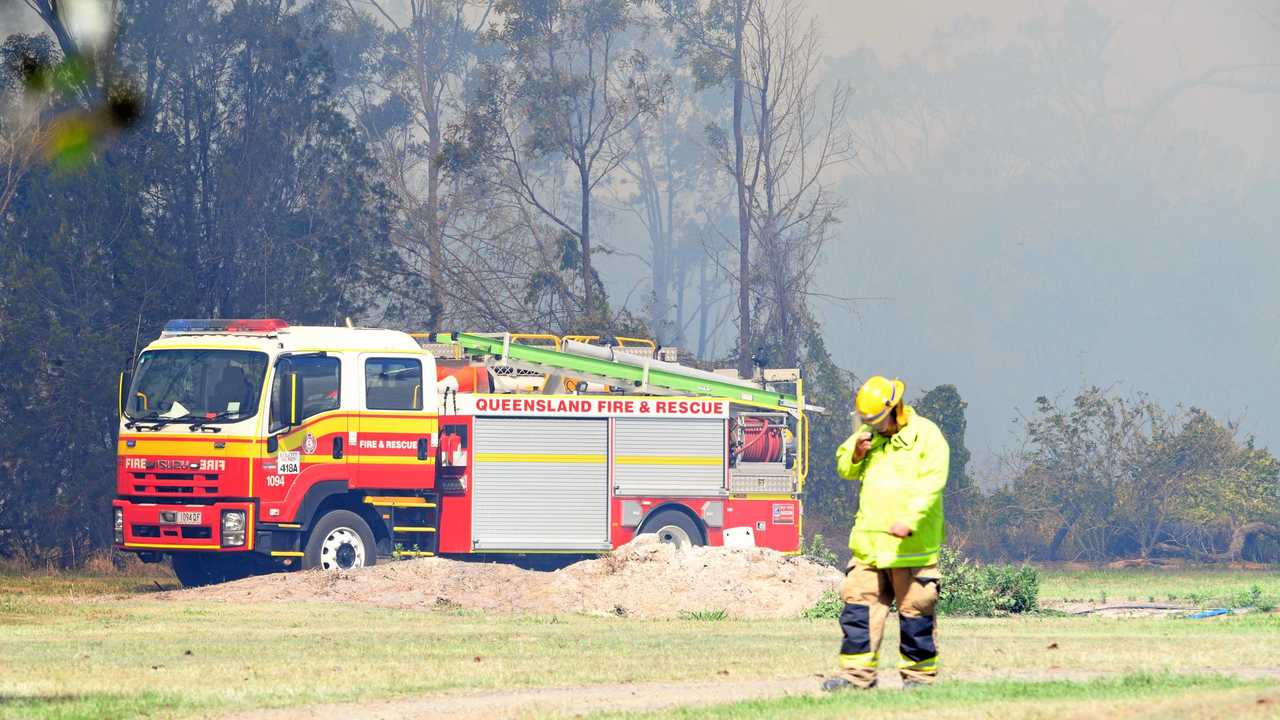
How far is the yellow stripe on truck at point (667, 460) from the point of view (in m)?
26.6

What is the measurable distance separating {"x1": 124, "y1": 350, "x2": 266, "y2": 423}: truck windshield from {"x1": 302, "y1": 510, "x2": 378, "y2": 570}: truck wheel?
1825 millimetres

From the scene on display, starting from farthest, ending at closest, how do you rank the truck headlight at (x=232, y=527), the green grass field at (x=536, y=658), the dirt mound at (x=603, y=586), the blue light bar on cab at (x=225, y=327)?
1. the blue light bar on cab at (x=225, y=327)
2. the truck headlight at (x=232, y=527)
3. the dirt mound at (x=603, y=586)
4. the green grass field at (x=536, y=658)

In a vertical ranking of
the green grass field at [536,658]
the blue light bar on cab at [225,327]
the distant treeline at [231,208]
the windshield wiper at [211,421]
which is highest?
the distant treeline at [231,208]

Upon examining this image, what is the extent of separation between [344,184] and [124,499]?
1550cm

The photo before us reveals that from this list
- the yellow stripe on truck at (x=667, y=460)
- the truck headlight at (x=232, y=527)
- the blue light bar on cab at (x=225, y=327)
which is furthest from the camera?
the yellow stripe on truck at (x=667, y=460)

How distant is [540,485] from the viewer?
1032 inches

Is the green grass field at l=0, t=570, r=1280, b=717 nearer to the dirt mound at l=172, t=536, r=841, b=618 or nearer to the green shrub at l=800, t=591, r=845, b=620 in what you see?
the green shrub at l=800, t=591, r=845, b=620

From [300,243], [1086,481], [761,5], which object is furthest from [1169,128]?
[300,243]

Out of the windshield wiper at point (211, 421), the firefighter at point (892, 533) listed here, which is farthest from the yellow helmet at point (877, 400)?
the windshield wiper at point (211, 421)

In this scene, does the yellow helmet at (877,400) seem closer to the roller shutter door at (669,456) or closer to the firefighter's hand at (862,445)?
the firefighter's hand at (862,445)

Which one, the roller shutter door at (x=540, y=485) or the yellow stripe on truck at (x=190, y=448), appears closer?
the yellow stripe on truck at (x=190, y=448)

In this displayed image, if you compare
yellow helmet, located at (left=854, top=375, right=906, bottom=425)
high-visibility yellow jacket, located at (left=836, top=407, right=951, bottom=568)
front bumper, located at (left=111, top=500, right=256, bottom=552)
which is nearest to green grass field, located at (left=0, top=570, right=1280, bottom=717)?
high-visibility yellow jacket, located at (left=836, top=407, right=951, bottom=568)

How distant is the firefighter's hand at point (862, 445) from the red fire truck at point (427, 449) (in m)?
13.4

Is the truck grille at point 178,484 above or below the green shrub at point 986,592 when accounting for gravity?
above
